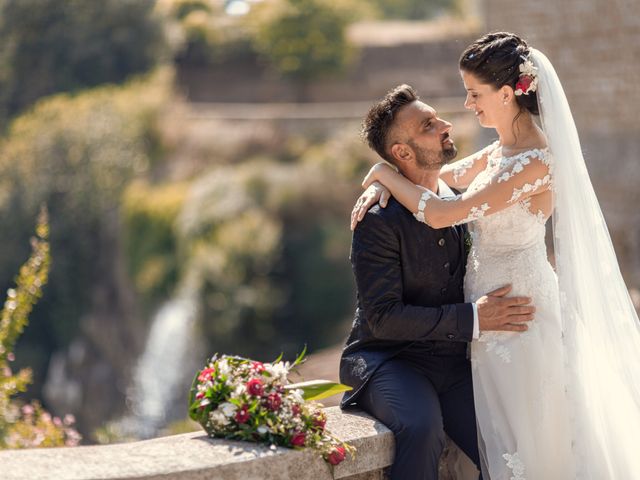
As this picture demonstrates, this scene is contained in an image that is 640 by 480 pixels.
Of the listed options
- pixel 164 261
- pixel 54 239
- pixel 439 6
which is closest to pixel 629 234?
pixel 164 261

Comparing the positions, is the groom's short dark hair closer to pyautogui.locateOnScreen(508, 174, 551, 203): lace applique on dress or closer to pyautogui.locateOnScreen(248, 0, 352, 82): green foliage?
pyautogui.locateOnScreen(508, 174, 551, 203): lace applique on dress

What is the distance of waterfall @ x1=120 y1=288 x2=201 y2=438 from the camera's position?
18.8 metres

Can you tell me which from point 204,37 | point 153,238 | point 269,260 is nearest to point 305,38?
point 204,37

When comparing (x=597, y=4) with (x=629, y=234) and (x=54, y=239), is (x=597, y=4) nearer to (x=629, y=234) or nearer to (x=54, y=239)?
(x=629, y=234)

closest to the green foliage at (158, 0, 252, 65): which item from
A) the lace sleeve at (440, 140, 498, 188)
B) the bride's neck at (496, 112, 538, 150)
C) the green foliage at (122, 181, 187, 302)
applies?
the green foliage at (122, 181, 187, 302)

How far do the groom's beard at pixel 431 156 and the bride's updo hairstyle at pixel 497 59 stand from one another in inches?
9.5

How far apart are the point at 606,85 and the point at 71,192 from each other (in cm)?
1490

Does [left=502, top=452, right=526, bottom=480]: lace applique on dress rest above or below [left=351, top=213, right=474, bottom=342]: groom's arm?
below

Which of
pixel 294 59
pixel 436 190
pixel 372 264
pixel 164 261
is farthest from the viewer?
pixel 294 59

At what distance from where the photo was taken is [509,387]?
132 inches

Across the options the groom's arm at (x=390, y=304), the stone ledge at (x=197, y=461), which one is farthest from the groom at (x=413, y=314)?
the stone ledge at (x=197, y=461)

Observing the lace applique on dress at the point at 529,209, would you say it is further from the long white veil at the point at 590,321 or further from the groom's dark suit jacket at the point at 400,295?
the groom's dark suit jacket at the point at 400,295

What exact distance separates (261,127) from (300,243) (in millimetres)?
6213

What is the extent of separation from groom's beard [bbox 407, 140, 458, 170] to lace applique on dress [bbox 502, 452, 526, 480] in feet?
3.02
